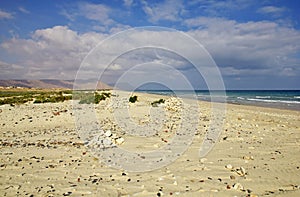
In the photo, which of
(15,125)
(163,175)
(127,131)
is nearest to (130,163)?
(163,175)

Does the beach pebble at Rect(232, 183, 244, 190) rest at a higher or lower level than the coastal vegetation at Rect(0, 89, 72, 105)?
lower

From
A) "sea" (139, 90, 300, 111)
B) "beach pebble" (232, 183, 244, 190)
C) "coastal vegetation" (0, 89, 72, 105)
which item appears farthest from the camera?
"sea" (139, 90, 300, 111)

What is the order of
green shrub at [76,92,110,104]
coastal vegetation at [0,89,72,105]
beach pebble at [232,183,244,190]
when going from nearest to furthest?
1. beach pebble at [232,183,244,190]
2. green shrub at [76,92,110,104]
3. coastal vegetation at [0,89,72,105]

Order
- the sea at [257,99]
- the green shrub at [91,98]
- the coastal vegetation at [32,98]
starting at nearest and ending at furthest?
1. the green shrub at [91,98]
2. the coastal vegetation at [32,98]
3. the sea at [257,99]

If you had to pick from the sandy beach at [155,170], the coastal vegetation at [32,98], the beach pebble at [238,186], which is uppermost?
the coastal vegetation at [32,98]

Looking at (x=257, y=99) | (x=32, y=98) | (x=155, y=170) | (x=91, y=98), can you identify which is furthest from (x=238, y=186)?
(x=257, y=99)

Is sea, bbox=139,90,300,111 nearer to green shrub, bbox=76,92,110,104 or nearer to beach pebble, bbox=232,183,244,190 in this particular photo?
green shrub, bbox=76,92,110,104

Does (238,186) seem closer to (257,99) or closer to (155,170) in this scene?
(155,170)

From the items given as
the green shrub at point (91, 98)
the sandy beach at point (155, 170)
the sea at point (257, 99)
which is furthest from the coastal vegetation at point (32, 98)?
the sea at point (257, 99)

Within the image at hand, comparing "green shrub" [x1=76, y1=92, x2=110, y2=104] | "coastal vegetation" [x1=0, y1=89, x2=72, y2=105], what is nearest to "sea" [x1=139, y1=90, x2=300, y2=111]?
"green shrub" [x1=76, y1=92, x2=110, y2=104]

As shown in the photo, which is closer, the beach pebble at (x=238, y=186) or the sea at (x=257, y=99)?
the beach pebble at (x=238, y=186)

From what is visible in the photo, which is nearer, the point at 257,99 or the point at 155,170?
the point at 155,170

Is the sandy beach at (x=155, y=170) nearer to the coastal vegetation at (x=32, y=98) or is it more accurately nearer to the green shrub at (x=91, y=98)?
the green shrub at (x=91, y=98)

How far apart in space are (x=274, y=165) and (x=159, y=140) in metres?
3.72
